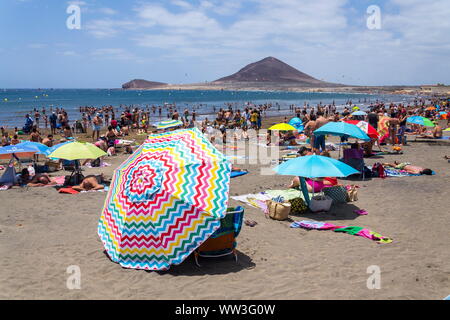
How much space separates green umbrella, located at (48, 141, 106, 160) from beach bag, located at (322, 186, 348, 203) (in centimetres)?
563

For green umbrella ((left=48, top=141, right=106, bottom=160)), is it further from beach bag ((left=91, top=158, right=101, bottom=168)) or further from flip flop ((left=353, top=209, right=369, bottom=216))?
flip flop ((left=353, top=209, right=369, bottom=216))

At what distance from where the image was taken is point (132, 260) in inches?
195

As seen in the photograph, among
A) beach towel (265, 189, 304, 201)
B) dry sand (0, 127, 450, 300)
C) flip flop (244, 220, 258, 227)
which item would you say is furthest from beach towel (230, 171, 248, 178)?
flip flop (244, 220, 258, 227)

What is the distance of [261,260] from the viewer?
5277mm

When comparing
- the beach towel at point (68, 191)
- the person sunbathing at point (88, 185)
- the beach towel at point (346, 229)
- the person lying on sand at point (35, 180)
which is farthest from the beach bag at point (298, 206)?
the person lying on sand at point (35, 180)

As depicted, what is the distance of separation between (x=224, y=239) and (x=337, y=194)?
3.85m

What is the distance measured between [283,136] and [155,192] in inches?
522

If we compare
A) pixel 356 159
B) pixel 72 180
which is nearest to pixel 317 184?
pixel 356 159

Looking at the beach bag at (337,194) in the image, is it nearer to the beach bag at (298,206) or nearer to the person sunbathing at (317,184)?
the person sunbathing at (317,184)

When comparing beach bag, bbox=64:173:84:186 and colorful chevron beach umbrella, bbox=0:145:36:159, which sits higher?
colorful chevron beach umbrella, bbox=0:145:36:159

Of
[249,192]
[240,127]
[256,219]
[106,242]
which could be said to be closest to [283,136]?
[240,127]

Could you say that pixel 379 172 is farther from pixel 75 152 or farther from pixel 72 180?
pixel 72 180

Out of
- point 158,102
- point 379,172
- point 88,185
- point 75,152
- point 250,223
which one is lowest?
point 250,223

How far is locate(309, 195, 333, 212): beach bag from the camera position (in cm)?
748
